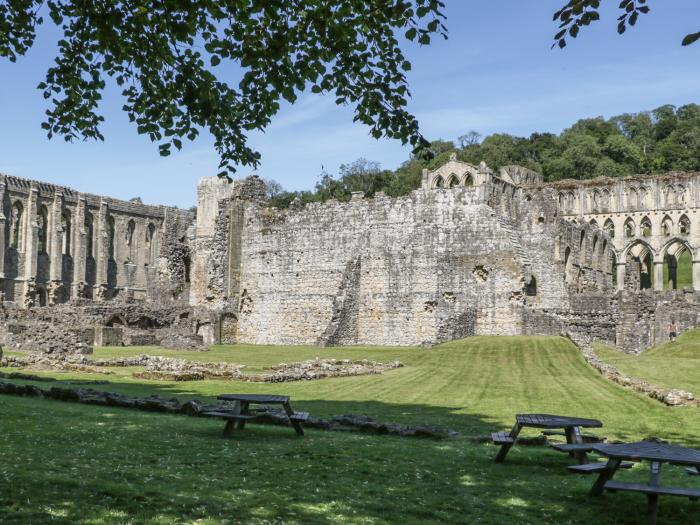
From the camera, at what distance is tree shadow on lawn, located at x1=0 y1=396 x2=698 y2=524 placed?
713 cm

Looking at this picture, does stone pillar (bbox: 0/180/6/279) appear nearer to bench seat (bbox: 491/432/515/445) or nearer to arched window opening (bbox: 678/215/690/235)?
arched window opening (bbox: 678/215/690/235)

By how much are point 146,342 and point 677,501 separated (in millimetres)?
33913

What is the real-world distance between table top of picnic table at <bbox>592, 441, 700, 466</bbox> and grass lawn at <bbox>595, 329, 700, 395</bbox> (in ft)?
35.9

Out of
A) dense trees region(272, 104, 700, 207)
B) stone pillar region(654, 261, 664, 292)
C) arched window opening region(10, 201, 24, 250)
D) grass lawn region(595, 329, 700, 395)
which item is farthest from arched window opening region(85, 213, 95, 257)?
grass lawn region(595, 329, 700, 395)

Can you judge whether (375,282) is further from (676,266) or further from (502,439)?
(676,266)

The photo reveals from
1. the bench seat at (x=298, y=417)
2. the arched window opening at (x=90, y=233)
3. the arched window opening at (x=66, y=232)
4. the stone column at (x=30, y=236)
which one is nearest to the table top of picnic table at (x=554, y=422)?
the bench seat at (x=298, y=417)

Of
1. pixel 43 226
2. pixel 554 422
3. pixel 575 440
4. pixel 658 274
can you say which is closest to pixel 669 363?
pixel 575 440

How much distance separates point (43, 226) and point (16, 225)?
263cm

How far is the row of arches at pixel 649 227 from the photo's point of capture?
79.4m

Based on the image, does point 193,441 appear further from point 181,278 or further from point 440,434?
point 181,278

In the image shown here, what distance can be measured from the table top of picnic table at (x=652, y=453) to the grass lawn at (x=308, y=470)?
0.57m

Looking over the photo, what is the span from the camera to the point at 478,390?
60.8 ft

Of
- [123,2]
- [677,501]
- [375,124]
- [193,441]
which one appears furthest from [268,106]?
[677,501]

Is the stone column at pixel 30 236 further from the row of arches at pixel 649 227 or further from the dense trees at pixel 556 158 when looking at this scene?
the row of arches at pixel 649 227
